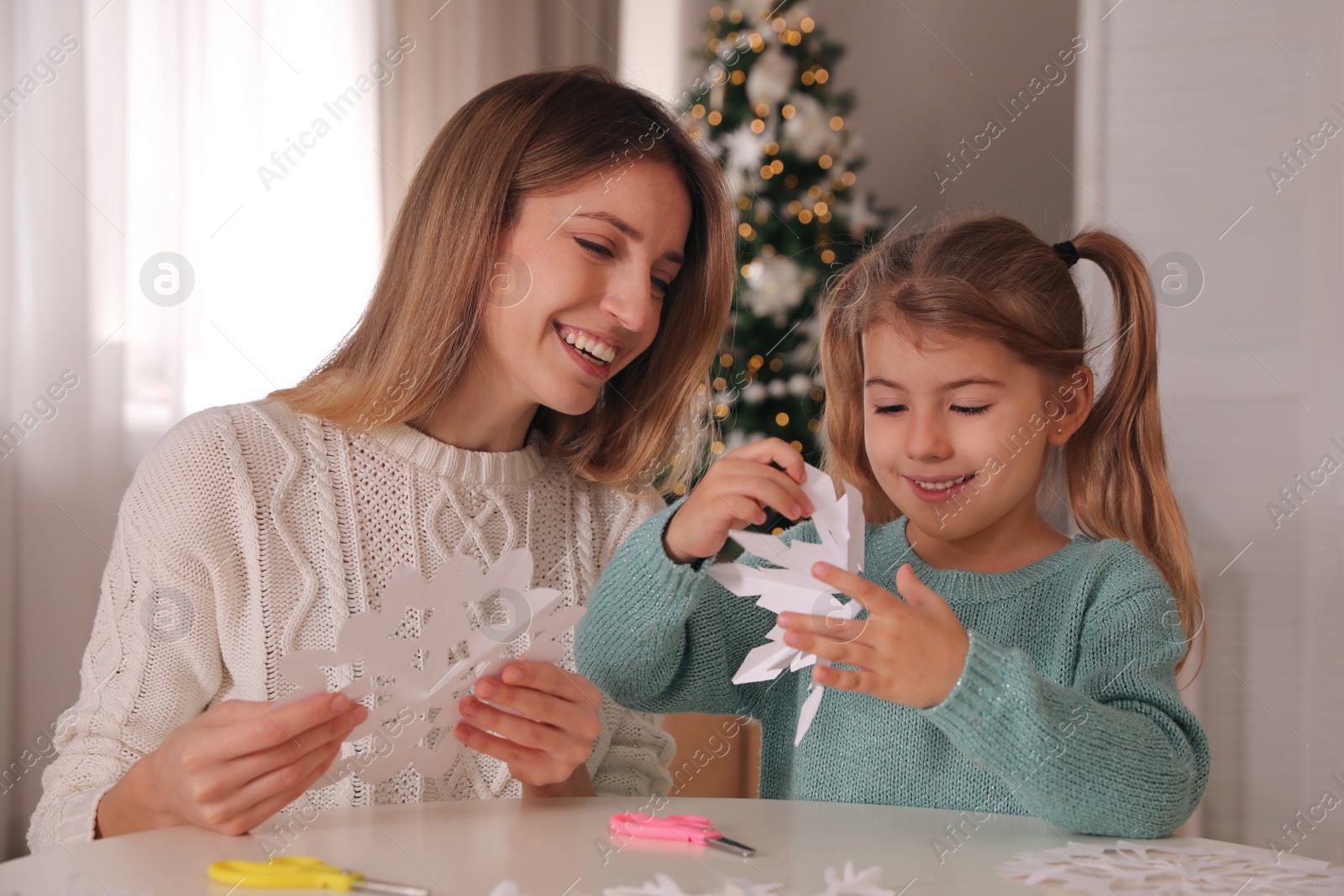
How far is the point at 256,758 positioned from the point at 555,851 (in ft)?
0.90

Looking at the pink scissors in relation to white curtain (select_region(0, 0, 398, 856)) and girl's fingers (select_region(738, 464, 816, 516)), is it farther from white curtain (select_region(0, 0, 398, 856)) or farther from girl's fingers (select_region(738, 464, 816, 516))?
white curtain (select_region(0, 0, 398, 856))

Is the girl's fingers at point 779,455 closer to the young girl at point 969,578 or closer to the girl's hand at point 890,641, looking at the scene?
the young girl at point 969,578

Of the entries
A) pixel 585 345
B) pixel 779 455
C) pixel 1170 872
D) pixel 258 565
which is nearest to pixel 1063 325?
pixel 779 455

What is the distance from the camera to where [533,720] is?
108cm

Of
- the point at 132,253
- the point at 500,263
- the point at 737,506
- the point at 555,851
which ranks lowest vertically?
the point at 555,851

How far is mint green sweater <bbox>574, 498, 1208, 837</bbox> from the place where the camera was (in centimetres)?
98

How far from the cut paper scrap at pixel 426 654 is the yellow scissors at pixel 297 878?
5.8 inches

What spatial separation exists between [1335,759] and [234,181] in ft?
11.1

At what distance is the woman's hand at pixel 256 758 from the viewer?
0.91 metres

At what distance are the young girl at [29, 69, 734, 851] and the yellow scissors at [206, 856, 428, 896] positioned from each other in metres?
0.35

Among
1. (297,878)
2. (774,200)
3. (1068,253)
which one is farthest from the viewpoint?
(774,200)

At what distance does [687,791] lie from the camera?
2.88m

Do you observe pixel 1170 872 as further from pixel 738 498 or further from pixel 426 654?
pixel 426 654

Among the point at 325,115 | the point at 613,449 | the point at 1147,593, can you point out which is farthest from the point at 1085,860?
the point at 325,115
